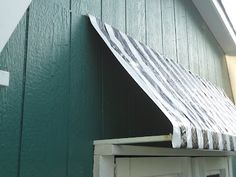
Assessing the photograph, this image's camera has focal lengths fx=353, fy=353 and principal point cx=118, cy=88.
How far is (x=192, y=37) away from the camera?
2465 mm

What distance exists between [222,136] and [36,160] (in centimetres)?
69

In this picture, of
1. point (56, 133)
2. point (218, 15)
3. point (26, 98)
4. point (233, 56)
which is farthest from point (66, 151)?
point (233, 56)

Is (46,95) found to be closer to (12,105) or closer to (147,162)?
(12,105)

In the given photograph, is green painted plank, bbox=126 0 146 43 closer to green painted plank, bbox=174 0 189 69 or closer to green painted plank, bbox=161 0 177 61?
green painted plank, bbox=161 0 177 61

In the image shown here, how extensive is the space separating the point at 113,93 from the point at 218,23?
6.42 feet

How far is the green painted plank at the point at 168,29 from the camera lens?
6.26ft

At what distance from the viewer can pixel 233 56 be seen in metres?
3.57

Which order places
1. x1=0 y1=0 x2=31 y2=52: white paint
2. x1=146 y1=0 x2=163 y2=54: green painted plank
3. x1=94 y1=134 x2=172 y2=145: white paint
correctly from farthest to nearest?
x1=146 y1=0 x2=163 y2=54: green painted plank < x1=94 y1=134 x2=172 y2=145: white paint < x1=0 y1=0 x2=31 y2=52: white paint

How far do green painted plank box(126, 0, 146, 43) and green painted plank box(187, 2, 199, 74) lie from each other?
736 millimetres

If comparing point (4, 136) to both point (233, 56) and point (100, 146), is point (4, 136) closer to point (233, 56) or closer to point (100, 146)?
point (100, 146)

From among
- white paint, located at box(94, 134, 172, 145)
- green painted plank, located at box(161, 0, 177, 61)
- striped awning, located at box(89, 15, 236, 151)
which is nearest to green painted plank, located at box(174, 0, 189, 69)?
green painted plank, located at box(161, 0, 177, 61)

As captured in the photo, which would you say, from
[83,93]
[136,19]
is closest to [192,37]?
[136,19]

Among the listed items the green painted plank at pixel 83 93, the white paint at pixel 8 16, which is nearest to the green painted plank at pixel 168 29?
the green painted plank at pixel 83 93

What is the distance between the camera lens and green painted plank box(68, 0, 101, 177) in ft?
3.45
